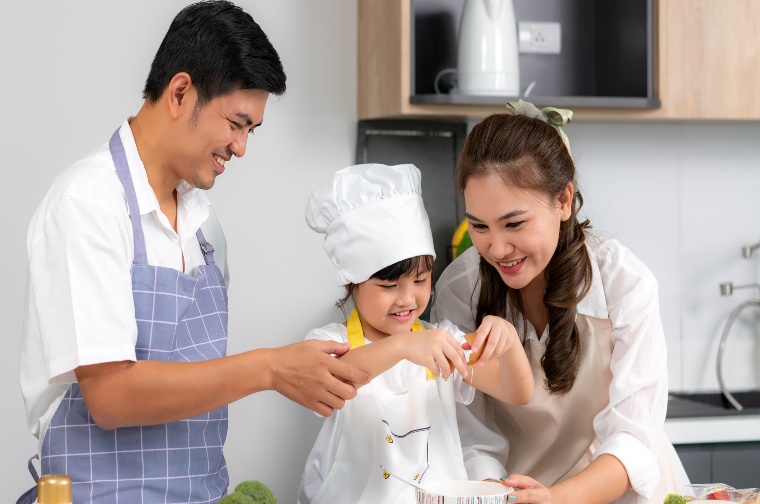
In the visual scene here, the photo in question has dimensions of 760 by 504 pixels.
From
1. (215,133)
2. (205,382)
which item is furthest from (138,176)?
(205,382)

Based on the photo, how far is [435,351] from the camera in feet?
3.56

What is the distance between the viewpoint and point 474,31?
1.92 meters

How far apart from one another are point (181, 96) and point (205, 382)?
1.55 feet

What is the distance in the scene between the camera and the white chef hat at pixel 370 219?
1.30 meters

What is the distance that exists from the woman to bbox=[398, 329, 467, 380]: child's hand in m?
0.27

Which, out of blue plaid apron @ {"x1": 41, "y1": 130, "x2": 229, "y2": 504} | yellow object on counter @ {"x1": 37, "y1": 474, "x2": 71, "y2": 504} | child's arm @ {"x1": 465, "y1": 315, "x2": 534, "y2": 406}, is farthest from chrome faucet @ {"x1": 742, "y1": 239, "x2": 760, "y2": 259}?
yellow object on counter @ {"x1": 37, "y1": 474, "x2": 71, "y2": 504}

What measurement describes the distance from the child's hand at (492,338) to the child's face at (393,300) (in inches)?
7.1

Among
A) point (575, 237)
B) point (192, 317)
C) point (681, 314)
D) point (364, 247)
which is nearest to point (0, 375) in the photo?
point (192, 317)

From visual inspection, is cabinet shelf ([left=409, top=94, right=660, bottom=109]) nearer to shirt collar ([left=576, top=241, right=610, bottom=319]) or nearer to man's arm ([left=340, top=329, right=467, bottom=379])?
shirt collar ([left=576, top=241, right=610, bottom=319])

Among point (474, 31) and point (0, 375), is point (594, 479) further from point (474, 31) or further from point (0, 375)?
point (0, 375)

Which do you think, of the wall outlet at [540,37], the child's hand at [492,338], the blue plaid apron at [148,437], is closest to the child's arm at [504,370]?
the child's hand at [492,338]

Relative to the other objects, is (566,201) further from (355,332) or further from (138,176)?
(138,176)

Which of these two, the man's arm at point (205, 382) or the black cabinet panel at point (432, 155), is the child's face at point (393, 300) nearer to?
the man's arm at point (205, 382)

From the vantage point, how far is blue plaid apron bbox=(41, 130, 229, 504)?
3.56 feet
